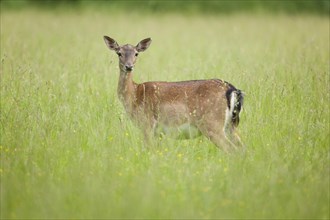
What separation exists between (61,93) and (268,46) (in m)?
6.29

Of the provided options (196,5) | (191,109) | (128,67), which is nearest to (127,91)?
(128,67)

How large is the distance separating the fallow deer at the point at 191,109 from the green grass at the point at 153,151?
0.16 m

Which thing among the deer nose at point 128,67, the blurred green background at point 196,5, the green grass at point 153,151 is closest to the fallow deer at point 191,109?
the deer nose at point 128,67

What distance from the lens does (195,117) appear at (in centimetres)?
689

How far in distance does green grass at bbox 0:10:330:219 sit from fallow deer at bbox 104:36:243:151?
0.52 feet

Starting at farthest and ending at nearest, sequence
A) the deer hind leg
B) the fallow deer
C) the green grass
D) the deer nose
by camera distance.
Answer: the deer nose, the fallow deer, the deer hind leg, the green grass

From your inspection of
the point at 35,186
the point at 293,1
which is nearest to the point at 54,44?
the point at 35,186

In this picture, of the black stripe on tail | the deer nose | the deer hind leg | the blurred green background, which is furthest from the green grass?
the blurred green background

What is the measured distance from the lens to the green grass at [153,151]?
17.1 ft

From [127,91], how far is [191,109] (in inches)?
31.9

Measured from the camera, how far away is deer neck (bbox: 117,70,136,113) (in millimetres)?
7344

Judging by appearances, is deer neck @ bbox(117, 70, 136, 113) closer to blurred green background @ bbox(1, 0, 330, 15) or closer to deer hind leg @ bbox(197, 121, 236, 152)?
deer hind leg @ bbox(197, 121, 236, 152)

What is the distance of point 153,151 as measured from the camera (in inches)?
263

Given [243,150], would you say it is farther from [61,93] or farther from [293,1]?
[293,1]
